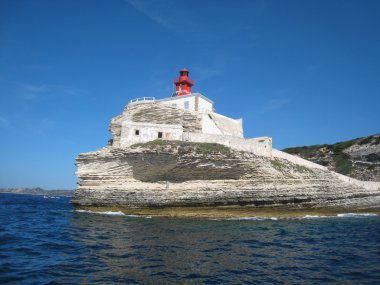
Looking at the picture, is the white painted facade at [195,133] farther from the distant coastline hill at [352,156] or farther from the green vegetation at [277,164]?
the distant coastline hill at [352,156]

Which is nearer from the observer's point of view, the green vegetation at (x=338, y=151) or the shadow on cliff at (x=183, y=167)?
the shadow on cliff at (x=183, y=167)

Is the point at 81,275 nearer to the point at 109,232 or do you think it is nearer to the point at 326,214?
the point at 109,232

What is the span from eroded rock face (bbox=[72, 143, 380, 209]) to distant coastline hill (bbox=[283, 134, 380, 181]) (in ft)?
59.0

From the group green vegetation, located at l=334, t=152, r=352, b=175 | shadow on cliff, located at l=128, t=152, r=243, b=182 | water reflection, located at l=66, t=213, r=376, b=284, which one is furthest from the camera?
green vegetation, located at l=334, t=152, r=352, b=175

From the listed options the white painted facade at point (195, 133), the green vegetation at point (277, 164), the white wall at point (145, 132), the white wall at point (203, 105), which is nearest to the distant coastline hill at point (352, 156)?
the green vegetation at point (277, 164)

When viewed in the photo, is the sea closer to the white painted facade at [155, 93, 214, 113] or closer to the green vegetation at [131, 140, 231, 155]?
the green vegetation at [131, 140, 231, 155]

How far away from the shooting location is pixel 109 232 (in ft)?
48.1

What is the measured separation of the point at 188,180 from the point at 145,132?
22.3 feet

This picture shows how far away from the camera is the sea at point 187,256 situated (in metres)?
7.78

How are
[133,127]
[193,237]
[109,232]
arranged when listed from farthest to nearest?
[133,127] < [109,232] < [193,237]

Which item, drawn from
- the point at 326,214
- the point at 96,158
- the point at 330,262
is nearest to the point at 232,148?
the point at 326,214

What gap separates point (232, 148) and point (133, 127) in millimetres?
9448

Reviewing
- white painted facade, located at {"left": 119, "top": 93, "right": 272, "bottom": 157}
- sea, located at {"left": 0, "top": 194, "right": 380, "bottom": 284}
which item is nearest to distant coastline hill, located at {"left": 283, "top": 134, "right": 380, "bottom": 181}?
white painted facade, located at {"left": 119, "top": 93, "right": 272, "bottom": 157}

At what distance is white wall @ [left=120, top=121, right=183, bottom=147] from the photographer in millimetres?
27984
